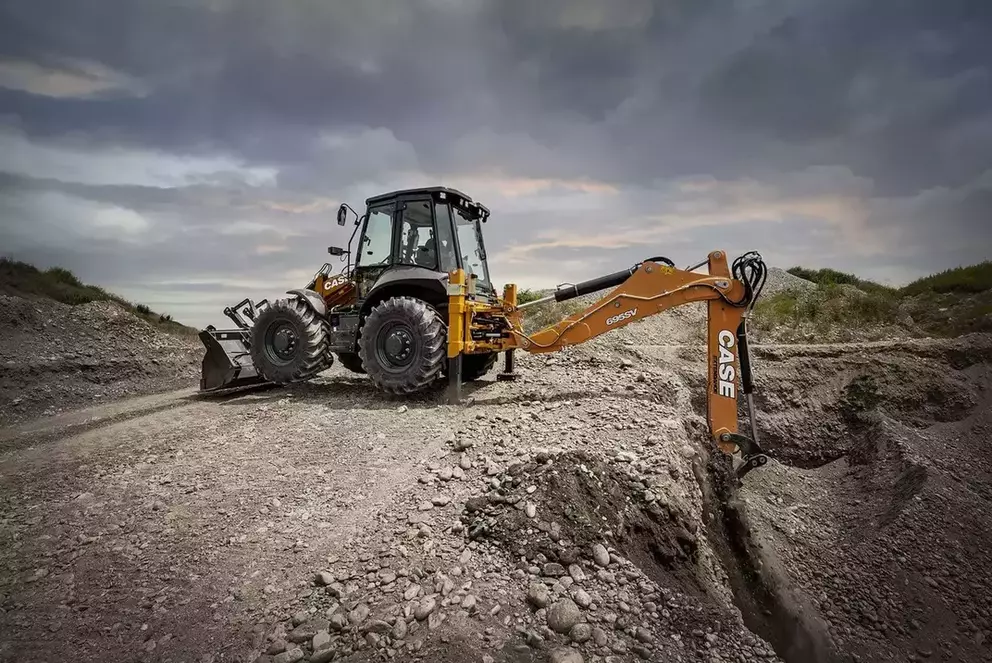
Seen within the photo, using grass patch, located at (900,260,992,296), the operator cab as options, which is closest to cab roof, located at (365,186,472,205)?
A: the operator cab

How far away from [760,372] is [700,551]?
4.42 metres

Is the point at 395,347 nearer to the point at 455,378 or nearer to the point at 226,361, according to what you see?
the point at 455,378

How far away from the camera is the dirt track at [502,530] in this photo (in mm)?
2838

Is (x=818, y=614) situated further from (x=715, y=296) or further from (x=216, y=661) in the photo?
(x=216, y=661)

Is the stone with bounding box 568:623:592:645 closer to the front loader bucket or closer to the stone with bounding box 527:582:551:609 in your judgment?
the stone with bounding box 527:582:551:609

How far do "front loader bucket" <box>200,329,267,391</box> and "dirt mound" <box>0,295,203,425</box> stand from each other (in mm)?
2979

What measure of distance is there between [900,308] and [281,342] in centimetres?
1175

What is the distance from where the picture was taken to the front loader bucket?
805cm

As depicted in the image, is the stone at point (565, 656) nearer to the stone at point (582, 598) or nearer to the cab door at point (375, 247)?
the stone at point (582, 598)

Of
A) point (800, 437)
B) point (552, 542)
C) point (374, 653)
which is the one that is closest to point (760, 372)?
point (800, 437)

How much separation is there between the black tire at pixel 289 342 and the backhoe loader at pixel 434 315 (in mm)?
18

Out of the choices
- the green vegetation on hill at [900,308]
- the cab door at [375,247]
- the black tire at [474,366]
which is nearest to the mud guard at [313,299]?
the cab door at [375,247]

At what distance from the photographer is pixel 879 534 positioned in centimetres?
487

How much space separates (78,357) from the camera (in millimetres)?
10289
